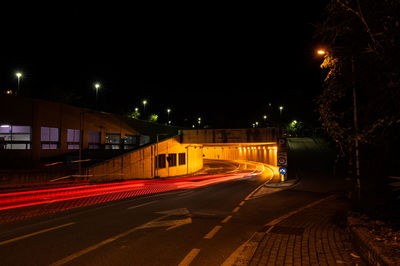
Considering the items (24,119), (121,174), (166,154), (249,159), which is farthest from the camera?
(249,159)

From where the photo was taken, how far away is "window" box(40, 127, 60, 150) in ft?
92.6

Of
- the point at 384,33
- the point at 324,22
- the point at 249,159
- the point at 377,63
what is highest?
the point at 324,22

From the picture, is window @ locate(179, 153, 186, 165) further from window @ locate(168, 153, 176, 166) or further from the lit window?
the lit window

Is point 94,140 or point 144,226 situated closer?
point 144,226

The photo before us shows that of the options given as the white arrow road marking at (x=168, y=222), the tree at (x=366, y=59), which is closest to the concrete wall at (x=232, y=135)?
the white arrow road marking at (x=168, y=222)

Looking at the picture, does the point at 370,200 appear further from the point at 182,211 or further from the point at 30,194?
the point at 30,194

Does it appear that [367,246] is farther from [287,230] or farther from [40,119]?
[40,119]

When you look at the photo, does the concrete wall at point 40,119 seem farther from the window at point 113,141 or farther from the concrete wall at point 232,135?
the concrete wall at point 232,135

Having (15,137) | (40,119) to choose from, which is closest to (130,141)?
(40,119)

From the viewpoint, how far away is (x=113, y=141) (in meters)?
40.5

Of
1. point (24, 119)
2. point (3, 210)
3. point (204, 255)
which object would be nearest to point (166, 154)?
point (24, 119)

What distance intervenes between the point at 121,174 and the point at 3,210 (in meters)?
18.6

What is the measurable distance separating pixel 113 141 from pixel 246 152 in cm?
4688

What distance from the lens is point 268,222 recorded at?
1002cm
